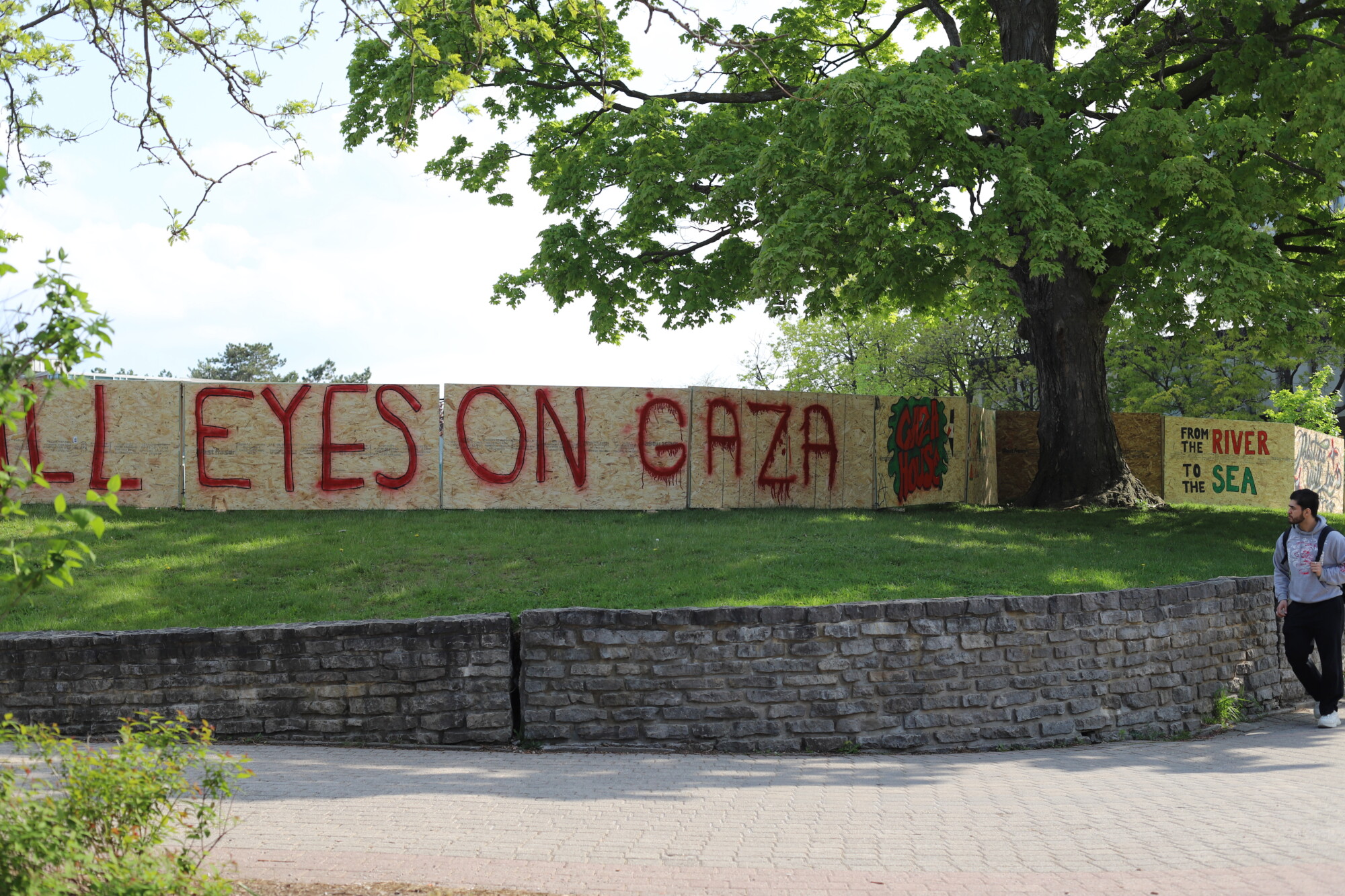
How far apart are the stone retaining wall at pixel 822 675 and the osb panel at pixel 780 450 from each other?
310 inches

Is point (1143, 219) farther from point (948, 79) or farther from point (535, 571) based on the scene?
point (535, 571)

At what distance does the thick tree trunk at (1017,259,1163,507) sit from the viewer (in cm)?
1730

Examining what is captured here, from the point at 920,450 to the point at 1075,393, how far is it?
277 centimetres

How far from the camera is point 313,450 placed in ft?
47.9

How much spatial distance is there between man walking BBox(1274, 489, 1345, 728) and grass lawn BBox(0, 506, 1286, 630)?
159cm

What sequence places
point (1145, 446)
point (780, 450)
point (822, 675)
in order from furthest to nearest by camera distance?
1. point (1145, 446)
2. point (780, 450)
3. point (822, 675)

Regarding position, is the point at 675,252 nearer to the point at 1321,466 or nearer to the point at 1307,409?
the point at 1321,466

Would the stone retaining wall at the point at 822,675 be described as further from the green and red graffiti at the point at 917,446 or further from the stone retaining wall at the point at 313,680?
the green and red graffiti at the point at 917,446

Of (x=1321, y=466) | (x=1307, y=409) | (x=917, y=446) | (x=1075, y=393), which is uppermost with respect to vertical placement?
(x=1307, y=409)

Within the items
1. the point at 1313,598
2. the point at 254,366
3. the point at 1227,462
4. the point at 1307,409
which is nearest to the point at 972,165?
the point at 1313,598

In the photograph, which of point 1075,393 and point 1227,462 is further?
point 1227,462

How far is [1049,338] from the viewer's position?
17500mm

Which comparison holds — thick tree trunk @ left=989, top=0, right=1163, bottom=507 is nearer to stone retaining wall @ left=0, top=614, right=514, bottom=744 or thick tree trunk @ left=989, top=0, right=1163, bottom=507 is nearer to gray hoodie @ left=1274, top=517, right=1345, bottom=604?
gray hoodie @ left=1274, top=517, right=1345, bottom=604

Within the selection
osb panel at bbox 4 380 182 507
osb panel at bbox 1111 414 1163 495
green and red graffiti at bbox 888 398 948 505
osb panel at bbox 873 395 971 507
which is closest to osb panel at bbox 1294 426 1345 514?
osb panel at bbox 1111 414 1163 495
